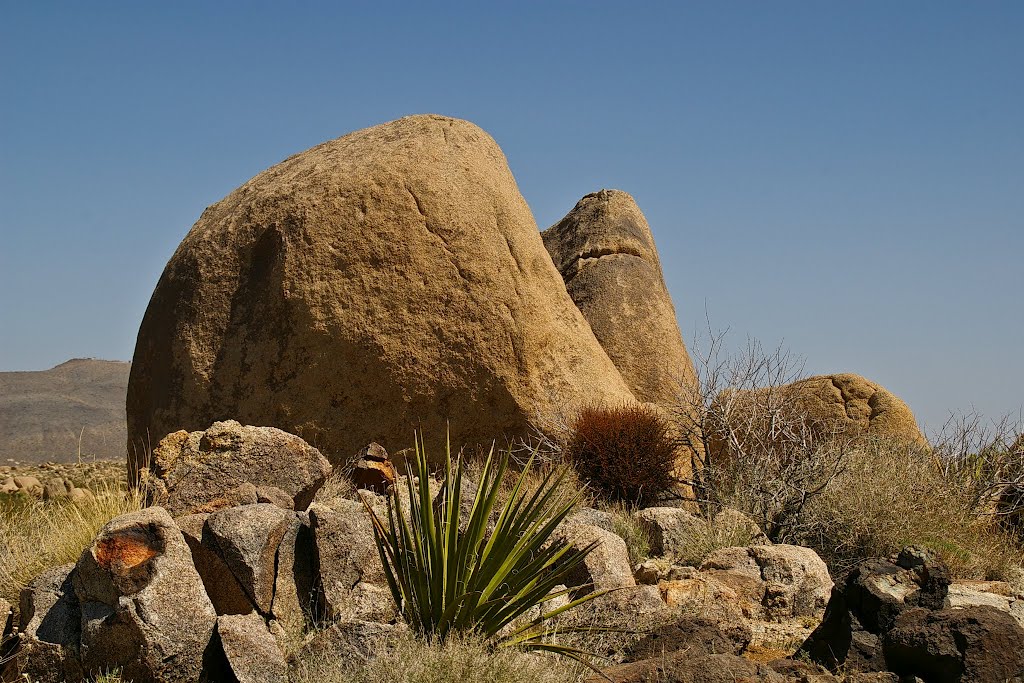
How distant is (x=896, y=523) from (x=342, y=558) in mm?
5263

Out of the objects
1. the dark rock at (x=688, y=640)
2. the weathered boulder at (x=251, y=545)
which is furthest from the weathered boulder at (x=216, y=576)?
the dark rock at (x=688, y=640)

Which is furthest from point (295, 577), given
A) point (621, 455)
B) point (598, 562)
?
point (621, 455)

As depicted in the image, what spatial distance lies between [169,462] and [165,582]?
2503 mm

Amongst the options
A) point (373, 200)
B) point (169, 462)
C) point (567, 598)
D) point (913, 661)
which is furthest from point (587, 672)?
point (373, 200)

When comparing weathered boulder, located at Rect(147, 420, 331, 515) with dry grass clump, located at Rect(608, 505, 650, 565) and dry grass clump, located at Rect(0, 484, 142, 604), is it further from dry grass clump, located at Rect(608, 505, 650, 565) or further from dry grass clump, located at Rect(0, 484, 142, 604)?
dry grass clump, located at Rect(608, 505, 650, 565)

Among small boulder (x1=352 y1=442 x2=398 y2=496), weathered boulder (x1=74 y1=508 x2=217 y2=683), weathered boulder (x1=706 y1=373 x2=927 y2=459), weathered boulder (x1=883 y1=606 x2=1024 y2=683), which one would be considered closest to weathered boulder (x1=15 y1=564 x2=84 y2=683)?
weathered boulder (x1=74 y1=508 x2=217 y2=683)

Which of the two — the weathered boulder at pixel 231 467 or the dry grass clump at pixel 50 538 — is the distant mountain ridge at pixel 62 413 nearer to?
the dry grass clump at pixel 50 538

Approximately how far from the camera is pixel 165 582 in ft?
18.4

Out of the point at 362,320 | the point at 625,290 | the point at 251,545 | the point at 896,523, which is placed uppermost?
the point at 625,290

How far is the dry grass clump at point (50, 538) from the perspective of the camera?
6.82 meters

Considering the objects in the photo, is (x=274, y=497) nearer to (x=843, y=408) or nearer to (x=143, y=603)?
(x=143, y=603)

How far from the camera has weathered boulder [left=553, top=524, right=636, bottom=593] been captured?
684cm

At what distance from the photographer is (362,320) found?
10.2m

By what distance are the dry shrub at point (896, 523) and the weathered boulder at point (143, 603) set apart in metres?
5.65
